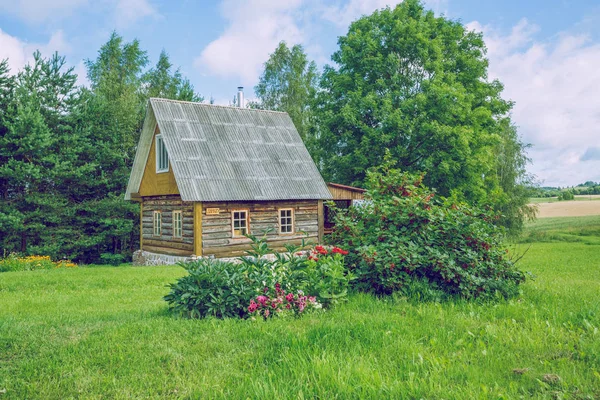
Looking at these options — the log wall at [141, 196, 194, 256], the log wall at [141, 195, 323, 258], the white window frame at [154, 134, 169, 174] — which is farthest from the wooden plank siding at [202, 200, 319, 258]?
the white window frame at [154, 134, 169, 174]

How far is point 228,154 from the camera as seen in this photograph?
17.4 metres

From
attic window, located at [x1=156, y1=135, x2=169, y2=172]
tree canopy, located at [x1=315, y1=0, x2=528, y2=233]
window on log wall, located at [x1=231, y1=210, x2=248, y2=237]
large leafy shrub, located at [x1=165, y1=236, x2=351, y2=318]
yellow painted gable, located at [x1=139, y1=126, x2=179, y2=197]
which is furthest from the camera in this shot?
tree canopy, located at [x1=315, y1=0, x2=528, y2=233]

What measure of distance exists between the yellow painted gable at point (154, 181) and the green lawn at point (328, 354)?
36.6 feet

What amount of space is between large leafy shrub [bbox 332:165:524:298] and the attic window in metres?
11.8

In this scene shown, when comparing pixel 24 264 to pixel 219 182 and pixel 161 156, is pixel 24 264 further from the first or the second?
pixel 219 182

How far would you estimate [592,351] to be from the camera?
414cm

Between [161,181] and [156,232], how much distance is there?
2529 millimetres

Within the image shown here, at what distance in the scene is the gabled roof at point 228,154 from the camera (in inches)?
633

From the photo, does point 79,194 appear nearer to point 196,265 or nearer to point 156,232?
point 156,232

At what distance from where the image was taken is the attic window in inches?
688

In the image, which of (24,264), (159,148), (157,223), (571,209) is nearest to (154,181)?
(159,148)

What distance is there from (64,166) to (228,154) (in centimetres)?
816

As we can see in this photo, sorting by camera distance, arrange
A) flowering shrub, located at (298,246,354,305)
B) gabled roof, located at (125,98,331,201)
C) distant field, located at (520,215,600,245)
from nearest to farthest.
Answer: flowering shrub, located at (298,246,354,305) < gabled roof, located at (125,98,331,201) < distant field, located at (520,215,600,245)

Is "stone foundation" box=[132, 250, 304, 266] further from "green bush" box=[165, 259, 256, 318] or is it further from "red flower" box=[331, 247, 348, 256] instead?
"green bush" box=[165, 259, 256, 318]
